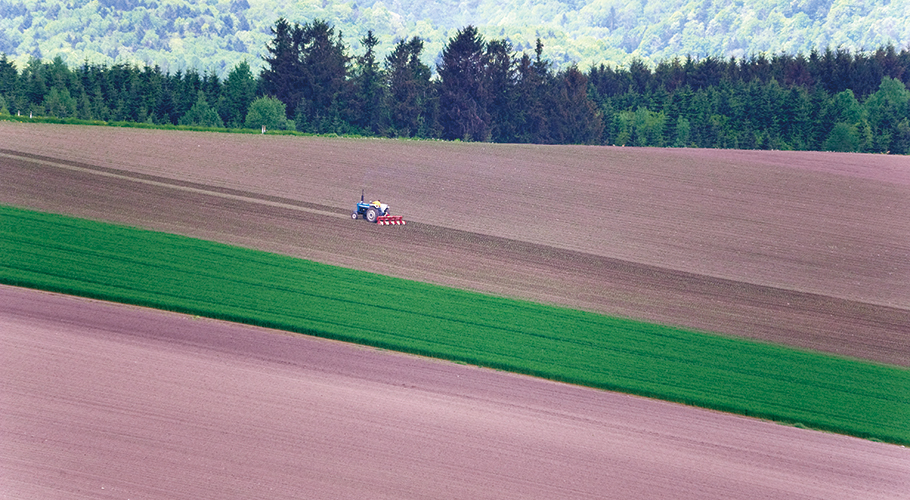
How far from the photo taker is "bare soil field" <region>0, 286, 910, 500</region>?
1220cm

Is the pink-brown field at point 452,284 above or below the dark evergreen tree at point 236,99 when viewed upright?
below

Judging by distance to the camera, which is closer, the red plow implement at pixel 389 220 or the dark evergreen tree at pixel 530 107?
the red plow implement at pixel 389 220

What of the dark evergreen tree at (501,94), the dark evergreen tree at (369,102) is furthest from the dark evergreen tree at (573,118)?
the dark evergreen tree at (369,102)

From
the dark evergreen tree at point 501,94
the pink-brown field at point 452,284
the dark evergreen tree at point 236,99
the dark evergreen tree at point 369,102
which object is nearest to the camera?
the pink-brown field at point 452,284

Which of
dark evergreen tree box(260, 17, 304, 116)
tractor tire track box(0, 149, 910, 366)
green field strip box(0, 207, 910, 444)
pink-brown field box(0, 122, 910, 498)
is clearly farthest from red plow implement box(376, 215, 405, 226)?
dark evergreen tree box(260, 17, 304, 116)

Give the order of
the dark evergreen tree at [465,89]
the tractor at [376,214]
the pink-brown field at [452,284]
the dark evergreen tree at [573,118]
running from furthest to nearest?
the dark evergreen tree at [573,118] < the dark evergreen tree at [465,89] < the tractor at [376,214] < the pink-brown field at [452,284]

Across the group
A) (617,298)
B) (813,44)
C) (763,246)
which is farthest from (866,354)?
(813,44)

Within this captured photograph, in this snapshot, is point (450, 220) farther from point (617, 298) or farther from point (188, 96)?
point (188, 96)

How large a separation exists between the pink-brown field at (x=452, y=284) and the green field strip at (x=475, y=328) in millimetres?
756

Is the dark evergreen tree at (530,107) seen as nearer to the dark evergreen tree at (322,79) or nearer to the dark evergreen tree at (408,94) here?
the dark evergreen tree at (408,94)

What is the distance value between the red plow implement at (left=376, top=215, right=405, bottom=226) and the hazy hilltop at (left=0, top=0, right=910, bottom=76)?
6308cm

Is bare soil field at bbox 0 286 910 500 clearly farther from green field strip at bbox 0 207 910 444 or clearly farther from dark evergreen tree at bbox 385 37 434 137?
dark evergreen tree at bbox 385 37 434 137

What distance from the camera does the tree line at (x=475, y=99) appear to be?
6588 cm

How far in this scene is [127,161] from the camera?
3659 cm
